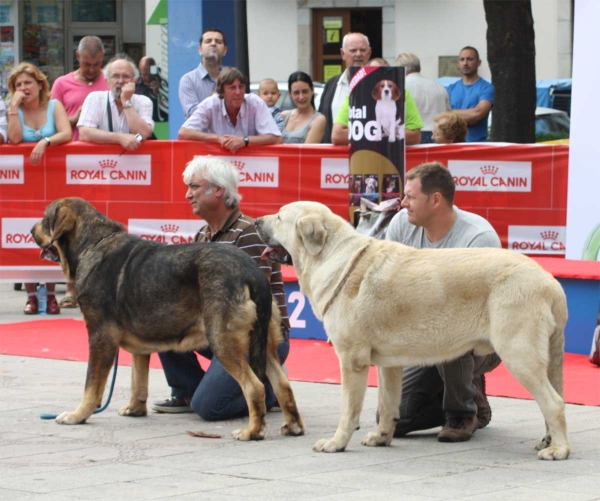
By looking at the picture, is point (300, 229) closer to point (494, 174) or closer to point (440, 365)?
point (440, 365)

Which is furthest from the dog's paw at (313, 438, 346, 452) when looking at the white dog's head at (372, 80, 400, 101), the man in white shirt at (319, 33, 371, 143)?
the man in white shirt at (319, 33, 371, 143)

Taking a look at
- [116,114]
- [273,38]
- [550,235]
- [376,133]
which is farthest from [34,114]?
[273,38]

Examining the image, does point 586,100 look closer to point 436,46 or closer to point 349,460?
point 349,460

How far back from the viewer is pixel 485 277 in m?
6.05

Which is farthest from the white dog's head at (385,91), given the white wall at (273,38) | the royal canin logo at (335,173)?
the white wall at (273,38)

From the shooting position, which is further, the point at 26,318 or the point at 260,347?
the point at 26,318

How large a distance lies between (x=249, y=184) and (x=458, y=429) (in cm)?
532

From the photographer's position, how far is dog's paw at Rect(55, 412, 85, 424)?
23.6 feet

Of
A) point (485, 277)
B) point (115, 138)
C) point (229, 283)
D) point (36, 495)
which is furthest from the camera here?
point (115, 138)

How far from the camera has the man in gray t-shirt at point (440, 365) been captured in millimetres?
6668

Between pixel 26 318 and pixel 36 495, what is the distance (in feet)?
21.5

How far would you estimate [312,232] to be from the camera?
6.36 meters

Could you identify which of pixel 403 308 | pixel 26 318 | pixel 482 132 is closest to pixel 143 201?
pixel 26 318

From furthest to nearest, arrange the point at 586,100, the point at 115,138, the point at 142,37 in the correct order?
the point at 142,37 → the point at 115,138 → the point at 586,100
